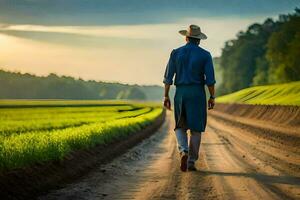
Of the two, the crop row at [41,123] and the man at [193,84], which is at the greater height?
the man at [193,84]

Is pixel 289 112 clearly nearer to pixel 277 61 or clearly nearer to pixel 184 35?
pixel 184 35

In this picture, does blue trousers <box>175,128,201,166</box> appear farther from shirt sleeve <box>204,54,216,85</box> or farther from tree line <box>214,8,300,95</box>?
tree line <box>214,8,300,95</box>

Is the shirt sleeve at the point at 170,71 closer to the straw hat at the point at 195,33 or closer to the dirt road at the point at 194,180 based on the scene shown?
the straw hat at the point at 195,33

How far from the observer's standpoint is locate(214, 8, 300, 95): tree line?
320ft

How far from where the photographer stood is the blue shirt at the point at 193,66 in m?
11.6

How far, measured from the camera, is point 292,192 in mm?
8398

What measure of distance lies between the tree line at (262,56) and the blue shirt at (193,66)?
8080 cm

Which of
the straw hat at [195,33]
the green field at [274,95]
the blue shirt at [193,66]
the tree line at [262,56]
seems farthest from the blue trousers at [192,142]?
the tree line at [262,56]

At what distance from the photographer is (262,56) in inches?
5197

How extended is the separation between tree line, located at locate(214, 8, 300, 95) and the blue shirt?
8080 centimetres

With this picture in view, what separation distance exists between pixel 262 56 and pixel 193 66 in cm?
12323

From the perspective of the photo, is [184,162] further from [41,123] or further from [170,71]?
[41,123]

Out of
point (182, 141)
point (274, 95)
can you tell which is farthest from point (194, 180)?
point (274, 95)

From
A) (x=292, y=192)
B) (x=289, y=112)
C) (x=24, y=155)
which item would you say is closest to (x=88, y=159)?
(x=24, y=155)
